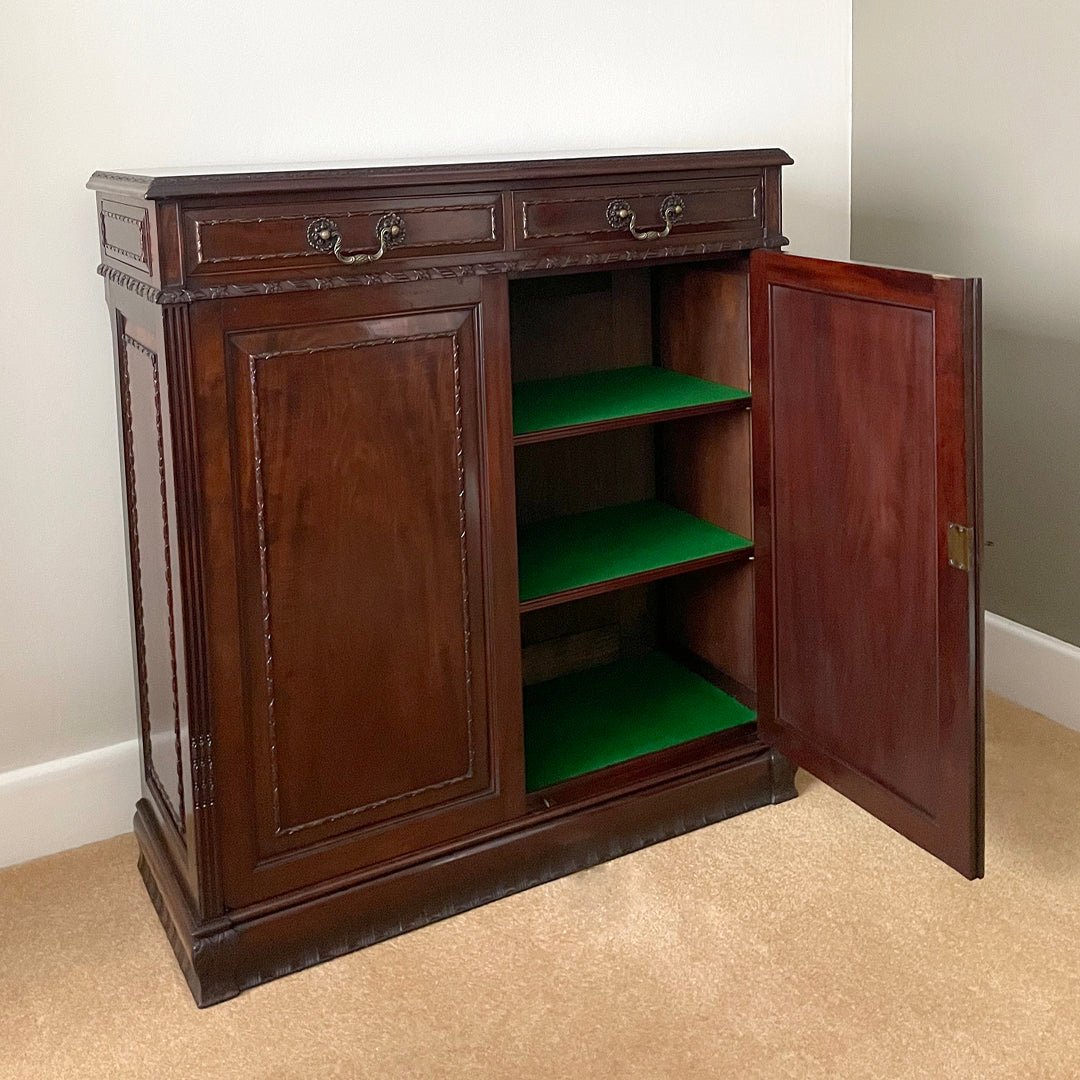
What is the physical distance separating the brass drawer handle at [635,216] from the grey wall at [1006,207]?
0.89m

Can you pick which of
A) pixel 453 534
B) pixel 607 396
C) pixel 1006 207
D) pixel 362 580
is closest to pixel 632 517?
pixel 607 396

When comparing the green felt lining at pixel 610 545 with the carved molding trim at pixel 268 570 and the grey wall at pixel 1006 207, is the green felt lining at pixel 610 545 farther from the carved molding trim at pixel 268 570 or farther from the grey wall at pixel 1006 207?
the grey wall at pixel 1006 207

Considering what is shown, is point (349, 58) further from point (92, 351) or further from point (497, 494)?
point (497, 494)

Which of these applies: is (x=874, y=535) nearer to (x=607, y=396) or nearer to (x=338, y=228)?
(x=607, y=396)

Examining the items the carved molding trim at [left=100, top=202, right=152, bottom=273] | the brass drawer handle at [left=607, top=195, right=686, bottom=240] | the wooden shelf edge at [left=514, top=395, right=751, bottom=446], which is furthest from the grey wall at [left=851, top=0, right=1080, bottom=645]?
the carved molding trim at [left=100, top=202, right=152, bottom=273]

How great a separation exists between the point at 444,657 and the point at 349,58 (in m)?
1.06

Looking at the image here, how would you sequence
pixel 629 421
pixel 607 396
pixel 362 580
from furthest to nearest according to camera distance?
pixel 607 396
pixel 629 421
pixel 362 580

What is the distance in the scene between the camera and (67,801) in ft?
7.36

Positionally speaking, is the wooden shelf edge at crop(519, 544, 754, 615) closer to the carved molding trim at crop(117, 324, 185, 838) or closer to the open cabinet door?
the open cabinet door

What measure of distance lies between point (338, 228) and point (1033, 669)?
1734 mm

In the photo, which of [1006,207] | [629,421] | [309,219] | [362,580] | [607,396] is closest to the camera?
[309,219]

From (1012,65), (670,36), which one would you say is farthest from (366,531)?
(1012,65)

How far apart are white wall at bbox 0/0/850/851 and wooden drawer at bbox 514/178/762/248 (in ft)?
1.70

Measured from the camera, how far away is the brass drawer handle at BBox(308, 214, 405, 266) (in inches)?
66.9
